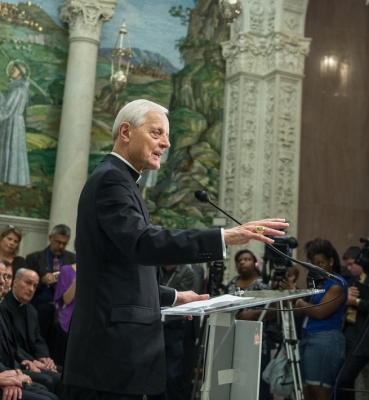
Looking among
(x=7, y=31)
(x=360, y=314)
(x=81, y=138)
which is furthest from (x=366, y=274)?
(x=7, y=31)

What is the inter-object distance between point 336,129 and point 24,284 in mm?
7948

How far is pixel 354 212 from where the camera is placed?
41.0 ft

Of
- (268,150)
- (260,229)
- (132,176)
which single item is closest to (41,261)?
(132,176)

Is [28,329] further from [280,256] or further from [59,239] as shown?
[280,256]

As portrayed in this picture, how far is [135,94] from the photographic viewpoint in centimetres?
1168

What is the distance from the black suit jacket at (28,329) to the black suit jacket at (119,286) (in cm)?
384

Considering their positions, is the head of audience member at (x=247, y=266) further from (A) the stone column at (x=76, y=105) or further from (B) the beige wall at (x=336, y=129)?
(B) the beige wall at (x=336, y=129)

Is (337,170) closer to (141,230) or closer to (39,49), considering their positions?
(39,49)

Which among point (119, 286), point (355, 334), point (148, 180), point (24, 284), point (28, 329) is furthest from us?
point (148, 180)

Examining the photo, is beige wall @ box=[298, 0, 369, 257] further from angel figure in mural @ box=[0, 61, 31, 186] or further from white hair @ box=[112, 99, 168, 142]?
white hair @ box=[112, 99, 168, 142]

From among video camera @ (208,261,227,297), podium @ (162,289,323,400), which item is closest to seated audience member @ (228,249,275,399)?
video camera @ (208,261,227,297)

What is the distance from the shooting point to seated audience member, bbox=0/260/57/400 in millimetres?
5445

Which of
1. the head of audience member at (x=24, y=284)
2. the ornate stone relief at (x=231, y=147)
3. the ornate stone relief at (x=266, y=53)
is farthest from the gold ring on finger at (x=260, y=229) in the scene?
the ornate stone relief at (x=266, y=53)

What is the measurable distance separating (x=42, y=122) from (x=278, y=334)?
6121mm
